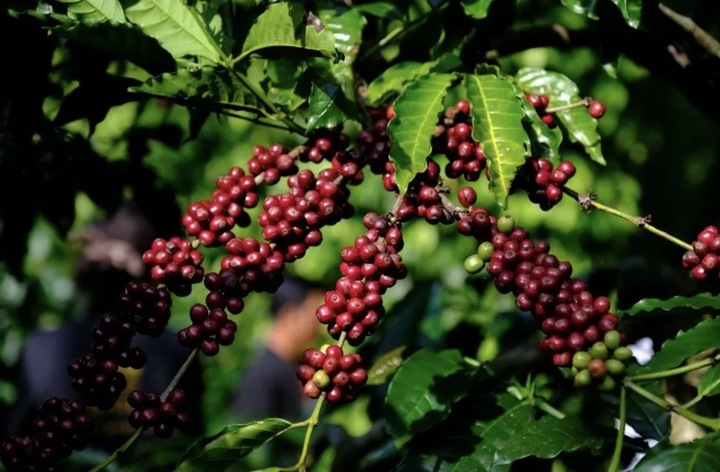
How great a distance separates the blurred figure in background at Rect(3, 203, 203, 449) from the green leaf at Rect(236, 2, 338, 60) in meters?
1.85

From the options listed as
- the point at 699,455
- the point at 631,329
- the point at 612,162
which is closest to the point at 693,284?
the point at 631,329

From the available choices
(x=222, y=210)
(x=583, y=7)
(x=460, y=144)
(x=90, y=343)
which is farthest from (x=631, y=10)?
(x=90, y=343)

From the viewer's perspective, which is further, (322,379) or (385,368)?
(385,368)

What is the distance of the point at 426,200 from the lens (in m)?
1.11

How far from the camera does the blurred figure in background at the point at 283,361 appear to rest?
13.0 ft

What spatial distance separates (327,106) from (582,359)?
442mm

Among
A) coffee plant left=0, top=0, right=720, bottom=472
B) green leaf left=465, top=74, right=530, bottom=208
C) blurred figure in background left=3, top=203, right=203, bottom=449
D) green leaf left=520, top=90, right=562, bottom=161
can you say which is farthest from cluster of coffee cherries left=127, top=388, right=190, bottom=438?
blurred figure in background left=3, top=203, right=203, bottom=449

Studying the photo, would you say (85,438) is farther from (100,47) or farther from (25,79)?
(25,79)

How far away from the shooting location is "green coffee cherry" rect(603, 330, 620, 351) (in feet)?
3.28

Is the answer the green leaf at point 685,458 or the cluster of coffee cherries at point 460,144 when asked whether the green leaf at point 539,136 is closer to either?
the cluster of coffee cherries at point 460,144

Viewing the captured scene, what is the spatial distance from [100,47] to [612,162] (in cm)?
408

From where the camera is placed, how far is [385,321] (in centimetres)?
210

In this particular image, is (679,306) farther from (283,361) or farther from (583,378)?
(283,361)

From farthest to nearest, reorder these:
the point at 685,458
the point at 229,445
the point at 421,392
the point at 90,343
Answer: the point at 90,343 < the point at 421,392 < the point at 229,445 < the point at 685,458
